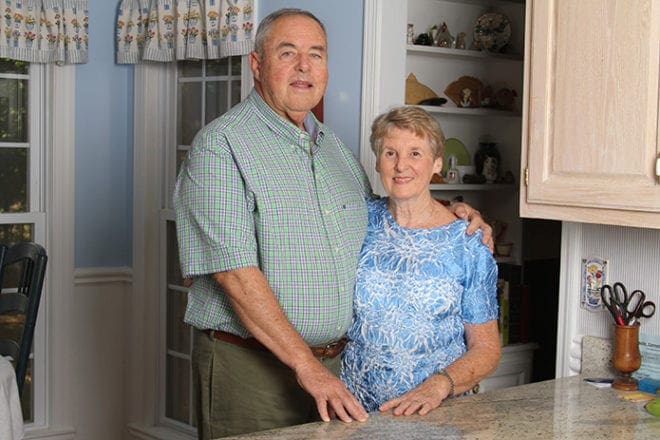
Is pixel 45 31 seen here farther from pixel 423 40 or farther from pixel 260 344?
pixel 260 344

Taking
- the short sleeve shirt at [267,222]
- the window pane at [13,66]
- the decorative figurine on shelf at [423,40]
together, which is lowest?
the short sleeve shirt at [267,222]

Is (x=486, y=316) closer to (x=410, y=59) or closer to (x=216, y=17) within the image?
(x=410, y=59)

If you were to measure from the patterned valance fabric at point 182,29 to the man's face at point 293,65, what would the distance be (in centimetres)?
140

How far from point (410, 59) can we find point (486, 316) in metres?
1.69

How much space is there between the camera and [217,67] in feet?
15.2

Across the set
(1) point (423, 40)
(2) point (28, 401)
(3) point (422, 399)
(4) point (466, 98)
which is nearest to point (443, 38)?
(1) point (423, 40)

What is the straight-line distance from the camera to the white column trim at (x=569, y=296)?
300 centimetres

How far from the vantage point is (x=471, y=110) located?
160 inches

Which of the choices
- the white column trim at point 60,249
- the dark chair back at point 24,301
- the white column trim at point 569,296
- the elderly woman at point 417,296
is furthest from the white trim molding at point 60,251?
the white column trim at point 569,296

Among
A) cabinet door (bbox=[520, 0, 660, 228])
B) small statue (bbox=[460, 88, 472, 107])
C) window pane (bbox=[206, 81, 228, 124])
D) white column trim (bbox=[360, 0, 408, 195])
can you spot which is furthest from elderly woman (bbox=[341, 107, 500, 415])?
window pane (bbox=[206, 81, 228, 124])

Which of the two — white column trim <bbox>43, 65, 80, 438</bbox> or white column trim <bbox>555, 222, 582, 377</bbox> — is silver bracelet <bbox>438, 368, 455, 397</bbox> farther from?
white column trim <bbox>43, 65, 80, 438</bbox>

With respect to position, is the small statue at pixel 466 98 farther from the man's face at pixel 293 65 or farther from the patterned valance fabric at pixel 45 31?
the patterned valance fabric at pixel 45 31

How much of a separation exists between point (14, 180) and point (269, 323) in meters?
2.70

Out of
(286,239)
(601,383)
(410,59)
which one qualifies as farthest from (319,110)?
(601,383)
